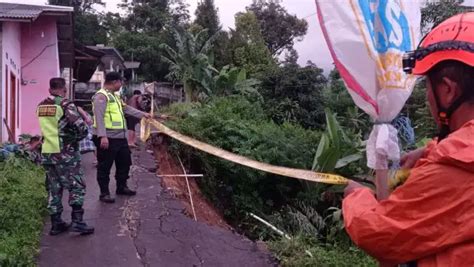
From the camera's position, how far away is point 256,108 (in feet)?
52.1

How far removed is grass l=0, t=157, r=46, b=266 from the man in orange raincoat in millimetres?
3949

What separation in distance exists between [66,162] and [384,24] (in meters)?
4.46

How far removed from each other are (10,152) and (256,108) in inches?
273

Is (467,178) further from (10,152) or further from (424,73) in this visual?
(10,152)

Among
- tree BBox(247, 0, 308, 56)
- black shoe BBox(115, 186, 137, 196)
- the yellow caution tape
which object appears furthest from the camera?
tree BBox(247, 0, 308, 56)

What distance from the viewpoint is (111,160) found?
7824mm

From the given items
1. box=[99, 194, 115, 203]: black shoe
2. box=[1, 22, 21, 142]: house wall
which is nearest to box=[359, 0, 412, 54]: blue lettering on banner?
box=[99, 194, 115, 203]: black shoe

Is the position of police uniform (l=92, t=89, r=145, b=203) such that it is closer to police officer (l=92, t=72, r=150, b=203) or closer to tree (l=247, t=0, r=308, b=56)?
police officer (l=92, t=72, r=150, b=203)

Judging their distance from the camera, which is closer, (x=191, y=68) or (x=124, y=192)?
(x=124, y=192)

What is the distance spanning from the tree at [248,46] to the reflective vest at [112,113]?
23.6 meters

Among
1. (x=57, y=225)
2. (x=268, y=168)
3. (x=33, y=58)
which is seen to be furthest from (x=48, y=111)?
(x=33, y=58)

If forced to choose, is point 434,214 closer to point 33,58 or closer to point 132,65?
point 33,58

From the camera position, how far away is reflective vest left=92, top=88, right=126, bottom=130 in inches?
304

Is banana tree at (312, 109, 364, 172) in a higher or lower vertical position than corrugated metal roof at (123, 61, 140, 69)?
lower
